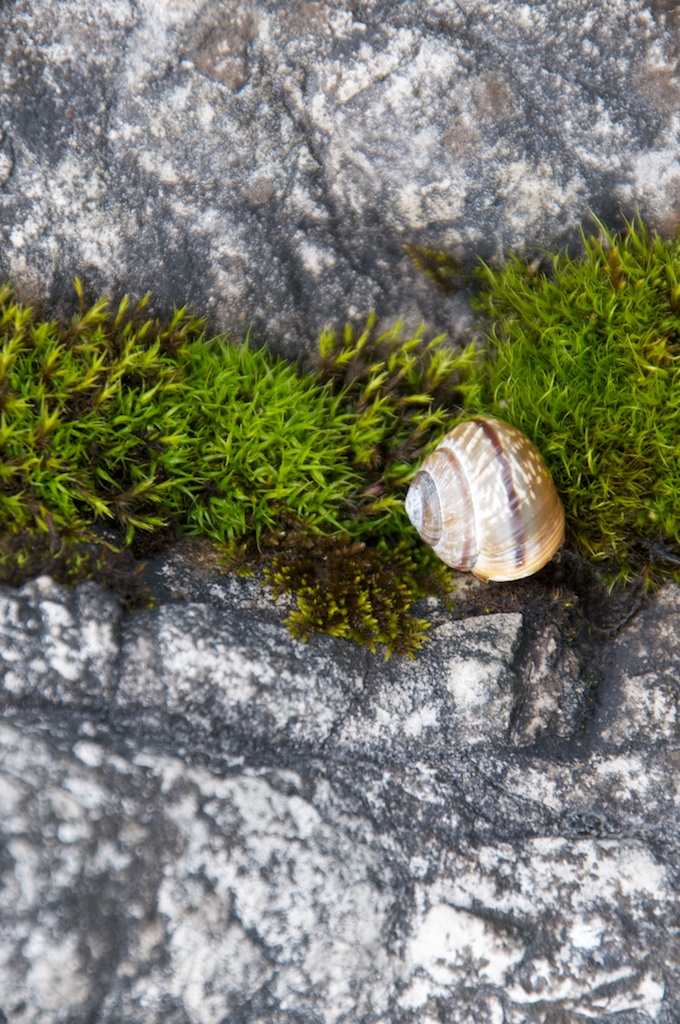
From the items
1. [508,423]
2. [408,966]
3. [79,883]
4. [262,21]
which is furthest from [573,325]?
[79,883]

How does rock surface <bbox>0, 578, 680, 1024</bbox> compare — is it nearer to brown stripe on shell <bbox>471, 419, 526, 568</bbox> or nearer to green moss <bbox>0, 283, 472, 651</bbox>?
green moss <bbox>0, 283, 472, 651</bbox>

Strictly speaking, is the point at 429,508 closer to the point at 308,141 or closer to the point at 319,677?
the point at 319,677

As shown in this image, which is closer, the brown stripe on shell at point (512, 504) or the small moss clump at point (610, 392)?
the brown stripe on shell at point (512, 504)

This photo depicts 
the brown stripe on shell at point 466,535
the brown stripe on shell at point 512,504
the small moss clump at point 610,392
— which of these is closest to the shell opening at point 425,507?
the brown stripe on shell at point 466,535

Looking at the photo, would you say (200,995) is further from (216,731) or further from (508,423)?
(508,423)

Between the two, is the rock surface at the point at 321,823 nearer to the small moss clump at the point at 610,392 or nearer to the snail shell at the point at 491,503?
the snail shell at the point at 491,503

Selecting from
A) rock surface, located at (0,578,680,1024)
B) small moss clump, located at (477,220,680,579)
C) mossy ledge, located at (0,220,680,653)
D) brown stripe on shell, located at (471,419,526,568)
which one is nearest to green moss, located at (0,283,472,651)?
mossy ledge, located at (0,220,680,653)

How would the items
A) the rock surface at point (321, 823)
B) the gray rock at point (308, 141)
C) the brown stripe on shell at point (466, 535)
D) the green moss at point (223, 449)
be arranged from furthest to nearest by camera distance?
1. the gray rock at point (308, 141)
2. the brown stripe on shell at point (466, 535)
3. the green moss at point (223, 449)
4. the rock surface at point (321, 823)
